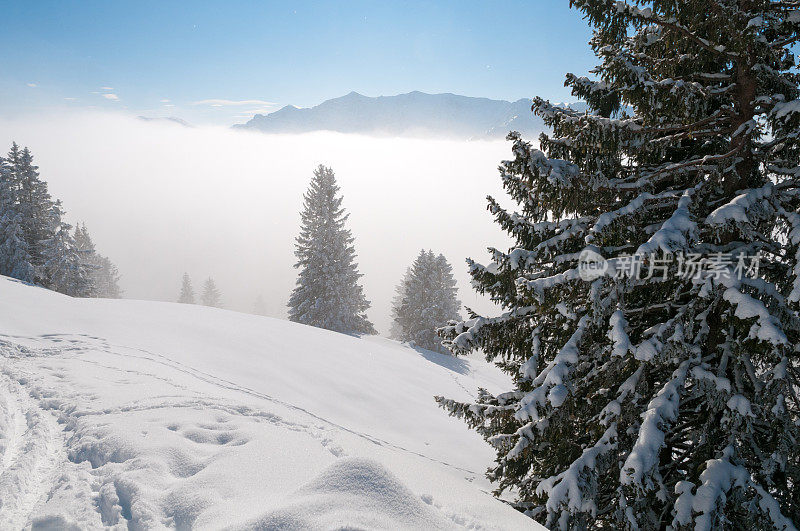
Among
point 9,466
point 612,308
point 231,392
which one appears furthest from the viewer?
point 231,392

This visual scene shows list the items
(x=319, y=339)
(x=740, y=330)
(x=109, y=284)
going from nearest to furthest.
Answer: (x=740, y=330) → (x=319, y=339) → (x=109, y=284)

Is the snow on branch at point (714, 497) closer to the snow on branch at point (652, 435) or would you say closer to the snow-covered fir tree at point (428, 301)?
the snow on branch at point (652, 435)

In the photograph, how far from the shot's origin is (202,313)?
1756 centimetres

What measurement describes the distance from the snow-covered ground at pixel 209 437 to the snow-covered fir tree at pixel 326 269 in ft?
51.5

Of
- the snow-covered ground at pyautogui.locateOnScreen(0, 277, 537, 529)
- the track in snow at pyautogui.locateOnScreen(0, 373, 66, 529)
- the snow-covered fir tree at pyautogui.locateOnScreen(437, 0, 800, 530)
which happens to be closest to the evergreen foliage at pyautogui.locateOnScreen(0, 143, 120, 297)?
the snow-covered ground at pyautogui.locateOnScreen(0, 277, 537, 529)

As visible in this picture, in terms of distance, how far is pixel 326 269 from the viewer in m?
30.5

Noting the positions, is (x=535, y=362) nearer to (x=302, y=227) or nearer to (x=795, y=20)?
(x=795, y=20)

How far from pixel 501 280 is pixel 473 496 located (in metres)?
2.80

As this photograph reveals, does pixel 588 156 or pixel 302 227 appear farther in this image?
pixel 302 227

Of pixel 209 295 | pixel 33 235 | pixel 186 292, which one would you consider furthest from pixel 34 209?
pixel 209 295

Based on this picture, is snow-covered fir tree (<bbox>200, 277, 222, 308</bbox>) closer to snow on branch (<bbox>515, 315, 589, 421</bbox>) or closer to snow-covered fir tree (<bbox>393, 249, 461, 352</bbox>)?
snow-covered fir tree (<bbox>393, 249, 461, 352</bbox>)

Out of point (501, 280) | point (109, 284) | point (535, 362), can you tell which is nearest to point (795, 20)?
point (501, 280)

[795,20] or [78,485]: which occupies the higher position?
[795,20]

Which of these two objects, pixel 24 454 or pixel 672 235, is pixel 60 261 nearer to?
pixel 24 454
